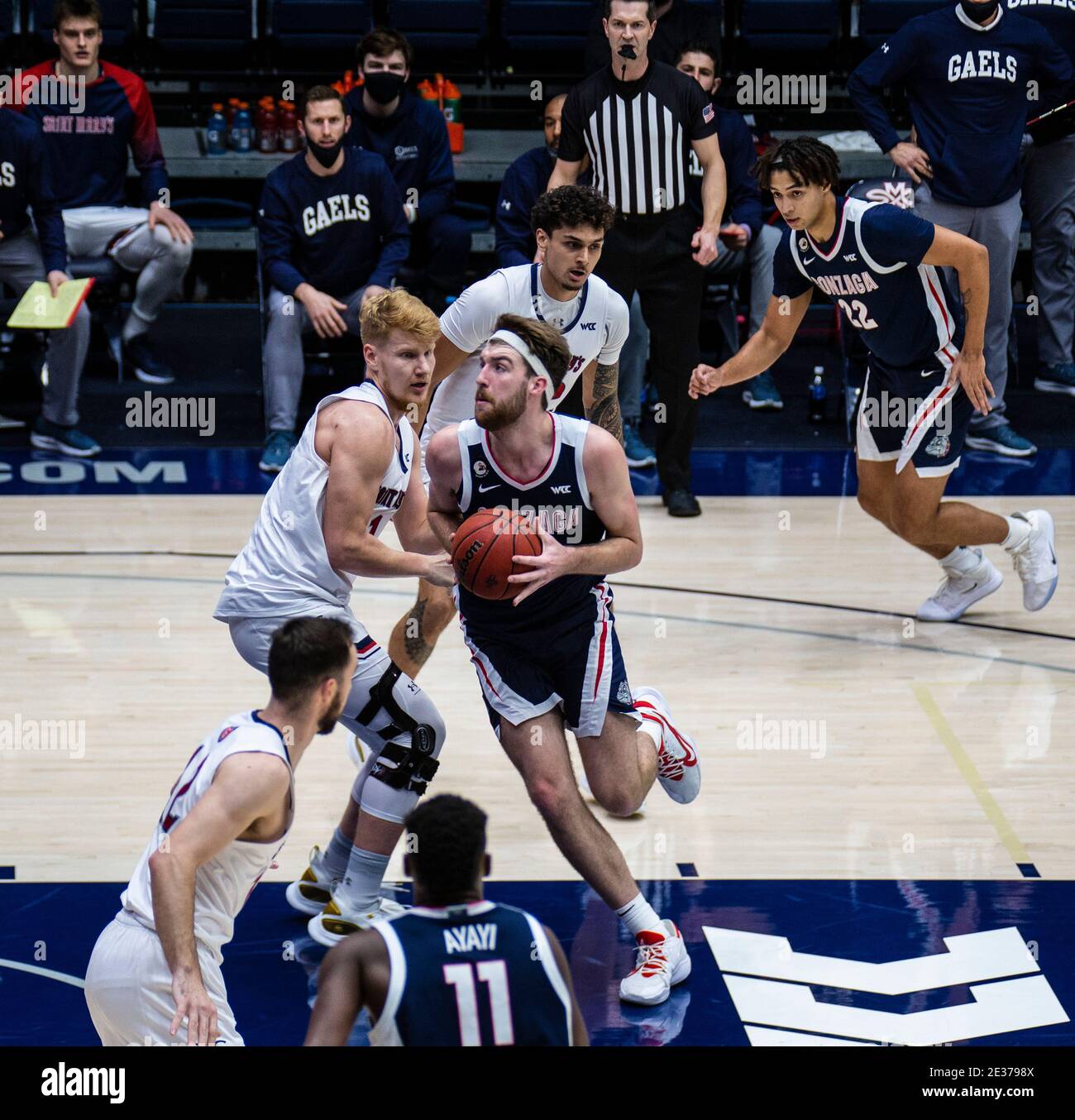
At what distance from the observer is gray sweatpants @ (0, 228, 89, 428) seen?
30.8 ft

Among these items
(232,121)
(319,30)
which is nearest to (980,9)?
(319,30)

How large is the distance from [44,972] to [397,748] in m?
1.05

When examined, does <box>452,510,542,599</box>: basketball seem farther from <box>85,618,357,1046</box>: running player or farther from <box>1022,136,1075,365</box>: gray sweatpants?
<box>1022,136,1075,365</box>: gray sweatpants

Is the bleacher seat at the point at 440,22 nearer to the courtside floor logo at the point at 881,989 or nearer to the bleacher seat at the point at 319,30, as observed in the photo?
the bleacher seat at the point at 319,30

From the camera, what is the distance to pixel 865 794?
546cm

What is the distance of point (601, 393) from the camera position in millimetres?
6160

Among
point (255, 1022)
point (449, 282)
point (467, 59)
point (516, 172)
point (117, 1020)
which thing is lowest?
point (255, 1022)

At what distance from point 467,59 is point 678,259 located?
413 cm

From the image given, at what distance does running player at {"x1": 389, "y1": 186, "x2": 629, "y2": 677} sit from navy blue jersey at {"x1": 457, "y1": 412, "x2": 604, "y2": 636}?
89 centimetres

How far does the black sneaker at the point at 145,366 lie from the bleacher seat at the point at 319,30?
261cm

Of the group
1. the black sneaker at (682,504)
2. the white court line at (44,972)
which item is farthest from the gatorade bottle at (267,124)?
the white court line at (44,972)

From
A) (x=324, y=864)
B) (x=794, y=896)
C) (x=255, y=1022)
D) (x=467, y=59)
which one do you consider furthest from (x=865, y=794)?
(x=467, y=59)

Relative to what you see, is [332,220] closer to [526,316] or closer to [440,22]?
[440,22]
